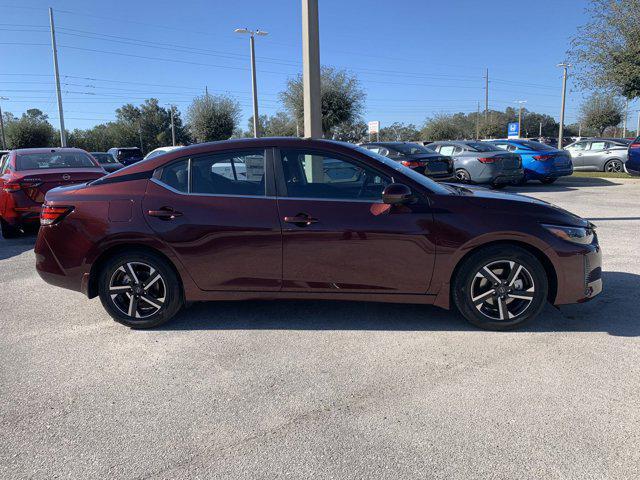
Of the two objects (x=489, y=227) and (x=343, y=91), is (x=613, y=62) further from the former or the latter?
(x=343, y=91)

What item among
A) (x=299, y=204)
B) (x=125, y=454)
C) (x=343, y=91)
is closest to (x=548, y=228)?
(x=299, y=204)

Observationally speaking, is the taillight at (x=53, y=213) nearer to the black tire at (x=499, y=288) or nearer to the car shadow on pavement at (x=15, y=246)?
the black tire at (x=499, y=288)

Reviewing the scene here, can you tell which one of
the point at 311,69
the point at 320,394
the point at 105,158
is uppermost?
the point at 311,69

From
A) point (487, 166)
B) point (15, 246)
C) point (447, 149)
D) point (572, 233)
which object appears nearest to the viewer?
point (572, 233)

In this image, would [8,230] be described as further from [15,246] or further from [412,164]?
[412,164]

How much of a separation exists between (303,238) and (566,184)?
598 inches

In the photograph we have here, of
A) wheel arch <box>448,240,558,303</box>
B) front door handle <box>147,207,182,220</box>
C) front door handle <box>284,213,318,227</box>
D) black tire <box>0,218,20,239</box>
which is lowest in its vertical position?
black tire <box>0,218,20,239</box>

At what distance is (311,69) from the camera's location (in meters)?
7.80

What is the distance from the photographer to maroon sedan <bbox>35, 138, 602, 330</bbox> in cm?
390

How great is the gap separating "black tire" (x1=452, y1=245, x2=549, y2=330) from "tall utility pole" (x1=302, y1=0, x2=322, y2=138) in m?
4.46

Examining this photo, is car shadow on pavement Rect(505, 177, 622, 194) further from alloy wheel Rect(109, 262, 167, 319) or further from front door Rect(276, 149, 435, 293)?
alloy wheel Rect(109, 262, 167, 319)

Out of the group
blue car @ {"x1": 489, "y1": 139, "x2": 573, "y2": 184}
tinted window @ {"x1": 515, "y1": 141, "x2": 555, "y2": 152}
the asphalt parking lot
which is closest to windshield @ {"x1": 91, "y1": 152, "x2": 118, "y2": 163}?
tinted window @ {"x1": 515, "y1": 141, "x2": 555, "y2": 152}

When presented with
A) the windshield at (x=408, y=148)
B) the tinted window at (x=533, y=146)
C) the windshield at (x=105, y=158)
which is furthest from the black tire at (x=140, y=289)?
the windshield at (x=105, y=158)

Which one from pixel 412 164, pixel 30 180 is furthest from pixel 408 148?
pixel 30 180
